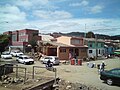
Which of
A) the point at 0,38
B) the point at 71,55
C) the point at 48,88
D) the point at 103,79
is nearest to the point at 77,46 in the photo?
the point at 71,55

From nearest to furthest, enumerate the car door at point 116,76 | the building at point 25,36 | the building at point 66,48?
1. the car door at point 116,76
2. the building at point 66,48
3. the building at point 25,36

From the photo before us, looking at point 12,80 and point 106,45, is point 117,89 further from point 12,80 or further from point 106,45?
point 106,45

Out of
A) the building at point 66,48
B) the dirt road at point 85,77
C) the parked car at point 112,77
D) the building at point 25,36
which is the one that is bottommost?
the dirt road at point 85,77

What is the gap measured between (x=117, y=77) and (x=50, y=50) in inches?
1164

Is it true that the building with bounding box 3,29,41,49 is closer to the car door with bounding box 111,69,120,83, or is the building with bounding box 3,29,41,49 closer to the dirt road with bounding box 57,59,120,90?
the dirt road with bounding box 57,59,120,90

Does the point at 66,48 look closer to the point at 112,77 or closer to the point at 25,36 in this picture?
the point at 25,36

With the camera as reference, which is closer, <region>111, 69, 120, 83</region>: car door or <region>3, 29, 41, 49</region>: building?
<region>111, 69, 120, 83</region>: car door

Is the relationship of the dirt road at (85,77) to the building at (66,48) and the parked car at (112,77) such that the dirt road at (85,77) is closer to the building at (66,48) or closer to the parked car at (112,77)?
the parked car at (112,77)

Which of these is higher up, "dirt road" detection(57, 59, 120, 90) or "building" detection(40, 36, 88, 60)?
"building" detection(40, 36, 88, 60)

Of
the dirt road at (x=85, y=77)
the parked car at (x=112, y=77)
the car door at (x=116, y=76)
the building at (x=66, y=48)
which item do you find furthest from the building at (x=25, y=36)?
the car door at (x=116, y=76)

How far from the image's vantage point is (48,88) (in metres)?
17.7

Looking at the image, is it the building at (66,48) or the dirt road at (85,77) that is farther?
the building at (66,48)

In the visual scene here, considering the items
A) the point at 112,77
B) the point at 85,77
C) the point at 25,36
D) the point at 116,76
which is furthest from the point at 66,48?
the point at 116,76

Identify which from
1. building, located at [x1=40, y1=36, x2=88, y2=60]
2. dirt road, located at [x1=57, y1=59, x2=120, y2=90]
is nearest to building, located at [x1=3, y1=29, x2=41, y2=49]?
building, located at [x1=40, y1=36, x2=88, y2=60]
